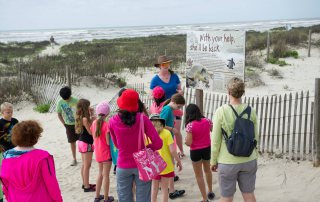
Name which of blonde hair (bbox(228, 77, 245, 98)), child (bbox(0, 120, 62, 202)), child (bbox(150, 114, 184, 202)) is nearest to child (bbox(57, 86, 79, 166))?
child (bbox(150, 114, 184, 202))

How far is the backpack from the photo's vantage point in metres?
3.45

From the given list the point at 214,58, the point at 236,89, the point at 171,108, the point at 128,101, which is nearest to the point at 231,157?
the point at 236,89

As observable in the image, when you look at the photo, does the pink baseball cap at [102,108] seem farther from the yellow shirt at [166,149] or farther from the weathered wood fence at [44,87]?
the weathered wood fence at [44,87]

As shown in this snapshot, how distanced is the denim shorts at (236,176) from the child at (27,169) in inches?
63.7

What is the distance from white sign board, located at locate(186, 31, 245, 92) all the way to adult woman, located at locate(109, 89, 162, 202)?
2788 mm

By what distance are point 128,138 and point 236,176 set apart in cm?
117

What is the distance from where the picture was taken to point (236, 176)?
3623 mm

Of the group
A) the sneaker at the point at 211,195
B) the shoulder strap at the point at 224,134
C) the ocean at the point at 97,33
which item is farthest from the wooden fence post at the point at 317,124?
the ocean at the point at 97,33

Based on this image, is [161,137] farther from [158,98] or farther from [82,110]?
[82,110]

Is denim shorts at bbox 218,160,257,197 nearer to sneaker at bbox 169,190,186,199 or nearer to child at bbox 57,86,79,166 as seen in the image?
sneaker at bbox 169,190,186,199

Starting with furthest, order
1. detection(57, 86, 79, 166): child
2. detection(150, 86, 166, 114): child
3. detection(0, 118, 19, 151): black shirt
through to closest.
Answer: detection(57, 86, 79, 166): child
detection(150, 86, 166, 114): child
detection(0, 118, 19, 151): black shirt

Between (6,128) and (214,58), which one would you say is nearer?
(6,128)

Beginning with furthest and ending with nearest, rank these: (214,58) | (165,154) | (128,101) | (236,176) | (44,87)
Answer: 1. (44,87)
2. (214,58)
3. (165,154)
4. (236,176)
5. (128,101)

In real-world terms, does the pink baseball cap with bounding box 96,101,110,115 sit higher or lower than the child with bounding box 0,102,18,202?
higher
